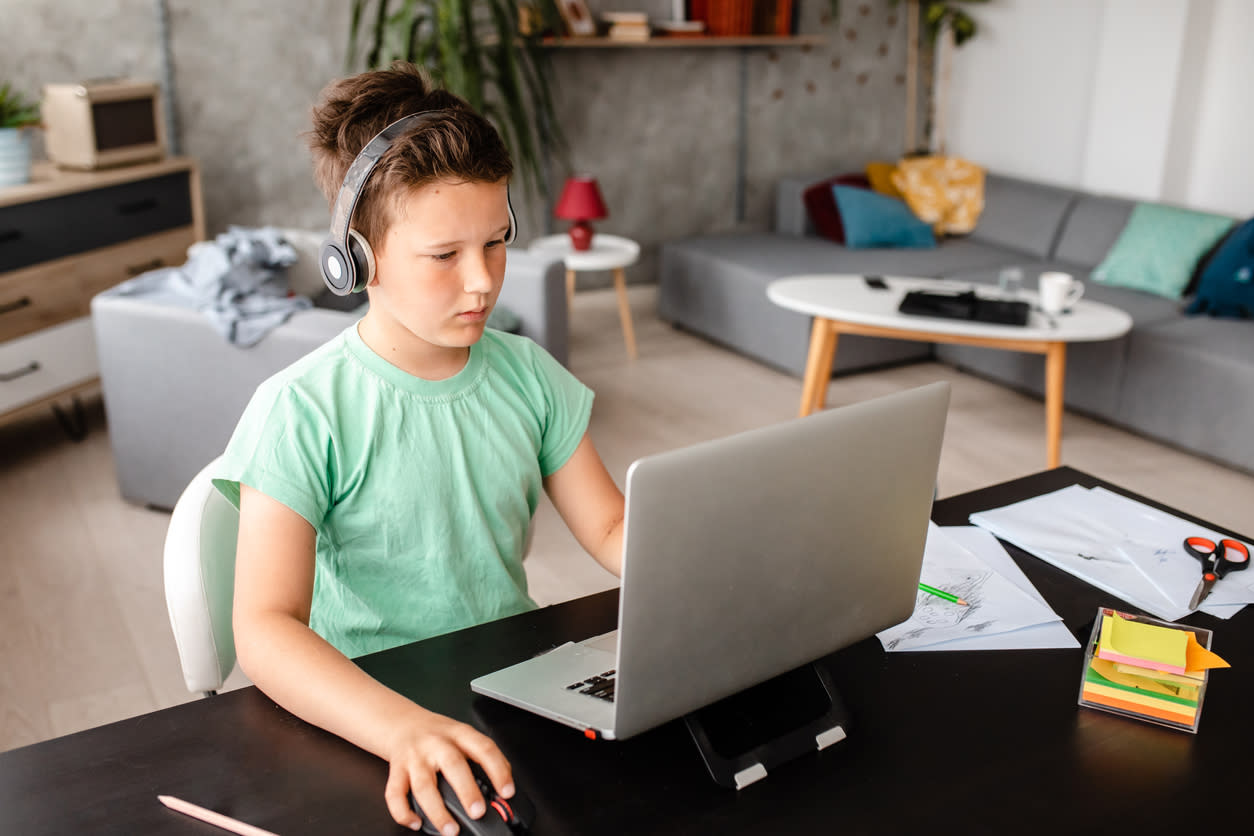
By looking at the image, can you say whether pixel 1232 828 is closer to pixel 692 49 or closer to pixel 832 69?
pixel 692 49

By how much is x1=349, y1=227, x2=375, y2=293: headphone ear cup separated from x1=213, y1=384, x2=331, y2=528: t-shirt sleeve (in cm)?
14

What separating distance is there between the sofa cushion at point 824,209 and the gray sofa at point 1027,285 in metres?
0.05

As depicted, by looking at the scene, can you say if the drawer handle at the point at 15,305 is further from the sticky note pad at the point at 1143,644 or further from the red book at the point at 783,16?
the red book at the point at 783,16

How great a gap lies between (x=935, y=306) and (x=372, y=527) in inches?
96.4

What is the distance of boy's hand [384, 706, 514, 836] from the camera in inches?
31.2

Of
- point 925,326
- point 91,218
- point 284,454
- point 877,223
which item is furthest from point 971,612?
point 877,223

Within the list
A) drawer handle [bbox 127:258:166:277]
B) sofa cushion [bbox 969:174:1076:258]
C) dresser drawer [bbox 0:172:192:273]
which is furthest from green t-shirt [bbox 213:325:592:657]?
sofa cushion [bbox 969:174:1076:258]

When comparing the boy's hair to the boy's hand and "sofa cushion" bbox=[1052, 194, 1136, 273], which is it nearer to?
the boy's hand

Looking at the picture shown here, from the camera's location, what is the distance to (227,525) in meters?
1.21

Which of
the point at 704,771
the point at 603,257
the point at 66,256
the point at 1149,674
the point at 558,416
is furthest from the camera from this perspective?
the point at 603,257

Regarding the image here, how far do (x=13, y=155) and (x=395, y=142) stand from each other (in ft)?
9.28

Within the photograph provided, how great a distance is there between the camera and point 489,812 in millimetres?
794

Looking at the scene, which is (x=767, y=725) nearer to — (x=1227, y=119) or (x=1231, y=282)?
(x=1231, y=282)

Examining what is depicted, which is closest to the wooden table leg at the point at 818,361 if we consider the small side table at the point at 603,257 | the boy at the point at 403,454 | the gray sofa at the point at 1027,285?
the gray sofa at the point at 1027,285
